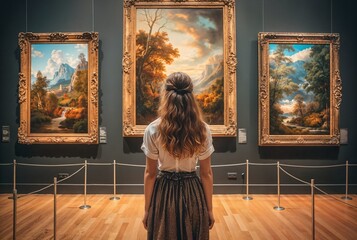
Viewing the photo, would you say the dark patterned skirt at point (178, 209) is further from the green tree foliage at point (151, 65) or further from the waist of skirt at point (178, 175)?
the green tree foliage at point (151, 65)

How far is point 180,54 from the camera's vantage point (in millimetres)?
8469

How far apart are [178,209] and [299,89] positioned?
21.1ft

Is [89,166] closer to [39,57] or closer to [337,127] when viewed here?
[39,57]

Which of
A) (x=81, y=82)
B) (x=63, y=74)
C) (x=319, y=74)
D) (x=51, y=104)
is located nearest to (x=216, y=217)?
(x=319, y=74)

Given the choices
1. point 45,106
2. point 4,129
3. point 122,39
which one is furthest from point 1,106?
point 122,39

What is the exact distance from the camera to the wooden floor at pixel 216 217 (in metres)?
5.71

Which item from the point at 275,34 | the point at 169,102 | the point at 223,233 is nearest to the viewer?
the point at 169,102

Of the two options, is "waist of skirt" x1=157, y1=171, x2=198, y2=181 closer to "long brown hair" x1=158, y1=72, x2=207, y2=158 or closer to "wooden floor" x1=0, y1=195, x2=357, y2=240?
"long brown hair" x1=158, y1=72, x2=207, y2=158

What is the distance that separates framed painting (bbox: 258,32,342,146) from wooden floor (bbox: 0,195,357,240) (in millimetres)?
1671

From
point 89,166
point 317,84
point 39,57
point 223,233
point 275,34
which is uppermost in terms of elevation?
point 275,34

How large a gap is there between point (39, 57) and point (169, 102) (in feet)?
22.4

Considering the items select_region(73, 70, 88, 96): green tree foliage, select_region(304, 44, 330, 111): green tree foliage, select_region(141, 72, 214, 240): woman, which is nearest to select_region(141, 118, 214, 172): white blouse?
select_region(141, 72, 214, 240): woman

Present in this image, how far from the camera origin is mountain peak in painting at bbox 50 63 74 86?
855cm

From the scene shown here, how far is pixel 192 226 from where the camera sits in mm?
3162
